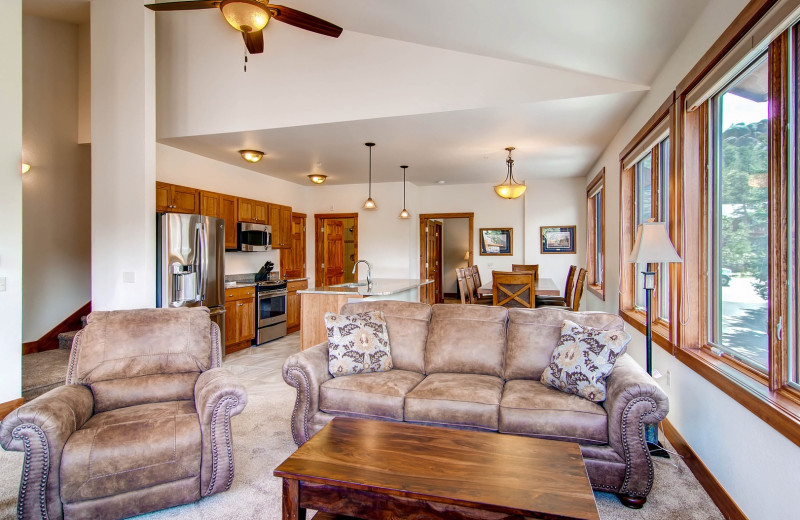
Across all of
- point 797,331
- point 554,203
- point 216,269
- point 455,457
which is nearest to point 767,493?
point 797,331

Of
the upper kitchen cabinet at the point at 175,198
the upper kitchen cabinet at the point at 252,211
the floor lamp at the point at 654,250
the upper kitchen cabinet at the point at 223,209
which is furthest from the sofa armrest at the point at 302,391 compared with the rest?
the upper kitchen cabinet at the point at 252,211

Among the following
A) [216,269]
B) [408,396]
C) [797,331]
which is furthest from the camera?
[216,269]

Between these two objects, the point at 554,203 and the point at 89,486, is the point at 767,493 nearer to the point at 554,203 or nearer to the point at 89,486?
the point at 89,486

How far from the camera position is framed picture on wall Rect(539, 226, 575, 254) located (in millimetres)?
7777

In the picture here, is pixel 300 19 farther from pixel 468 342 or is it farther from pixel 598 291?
pixel 598 291

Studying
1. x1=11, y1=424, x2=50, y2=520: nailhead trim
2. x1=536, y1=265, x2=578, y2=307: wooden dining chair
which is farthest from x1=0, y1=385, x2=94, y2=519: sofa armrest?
x1=536, y1=265, x2=578, y2=307: wooden dining chair

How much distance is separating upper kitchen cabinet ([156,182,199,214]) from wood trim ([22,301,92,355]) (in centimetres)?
211

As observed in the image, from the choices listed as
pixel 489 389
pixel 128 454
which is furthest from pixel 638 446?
pixel 128 454

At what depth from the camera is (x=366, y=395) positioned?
268 centimetres

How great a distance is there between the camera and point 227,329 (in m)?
5.55

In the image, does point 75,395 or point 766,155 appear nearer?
point 766,155

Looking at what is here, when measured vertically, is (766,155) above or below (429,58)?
below

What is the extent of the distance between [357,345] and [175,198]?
11.6 feet

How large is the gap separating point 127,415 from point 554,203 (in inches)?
284
